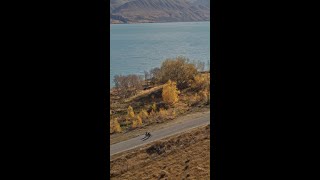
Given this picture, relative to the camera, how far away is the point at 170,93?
741 centimetres

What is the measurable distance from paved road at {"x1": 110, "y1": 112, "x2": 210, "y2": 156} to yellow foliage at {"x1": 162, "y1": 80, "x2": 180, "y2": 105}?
2.21ft

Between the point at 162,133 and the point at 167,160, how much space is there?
0.83 m

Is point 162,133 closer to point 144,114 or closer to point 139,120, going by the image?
point 139,120

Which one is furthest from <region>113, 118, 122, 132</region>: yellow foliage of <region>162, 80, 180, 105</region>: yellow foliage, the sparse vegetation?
<region>162, 80, 180, 105</region>: yellow foliage

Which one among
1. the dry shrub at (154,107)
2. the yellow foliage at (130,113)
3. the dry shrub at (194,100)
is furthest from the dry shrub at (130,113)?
the dry shrub at (194,100)

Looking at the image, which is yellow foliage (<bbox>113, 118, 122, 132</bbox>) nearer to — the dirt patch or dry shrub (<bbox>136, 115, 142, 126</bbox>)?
the dirt patch

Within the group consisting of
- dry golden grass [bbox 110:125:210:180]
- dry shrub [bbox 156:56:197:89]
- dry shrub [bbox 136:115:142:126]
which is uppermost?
dry shrub [bbox 156:56:197:89]

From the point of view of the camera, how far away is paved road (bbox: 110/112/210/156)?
567 centimetres

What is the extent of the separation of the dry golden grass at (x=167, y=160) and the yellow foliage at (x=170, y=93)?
138cm
